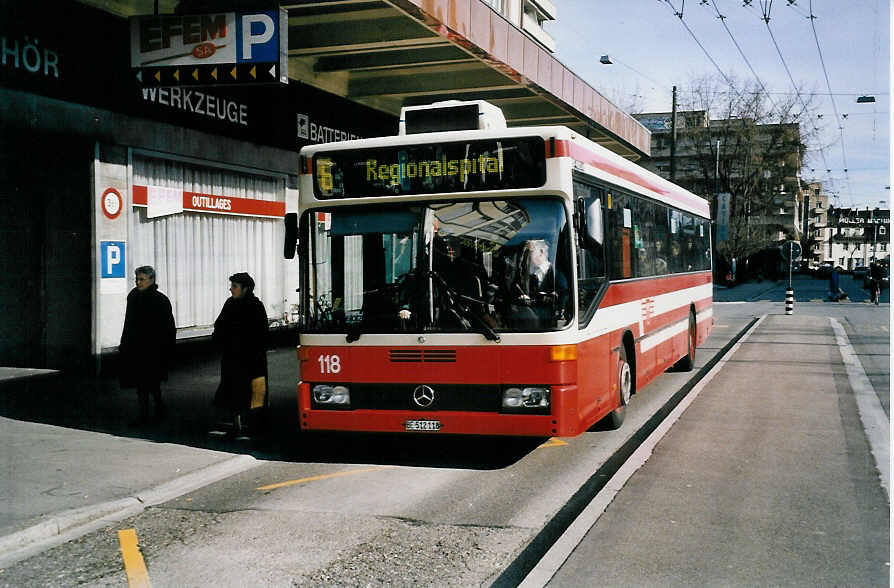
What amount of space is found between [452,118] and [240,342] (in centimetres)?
320

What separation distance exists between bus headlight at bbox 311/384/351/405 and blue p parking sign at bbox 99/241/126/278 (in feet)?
21.8

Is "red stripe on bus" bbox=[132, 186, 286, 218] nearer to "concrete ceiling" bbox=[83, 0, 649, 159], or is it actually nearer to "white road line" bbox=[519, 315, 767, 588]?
"concrete ceiling" bbox=[83, 0, 649, 159]

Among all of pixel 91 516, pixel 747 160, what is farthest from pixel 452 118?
pixel 747 160

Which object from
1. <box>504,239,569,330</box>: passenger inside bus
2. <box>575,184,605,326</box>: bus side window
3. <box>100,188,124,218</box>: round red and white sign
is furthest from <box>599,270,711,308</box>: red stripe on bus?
<box>100,188,124,218</box>: round red and white sign

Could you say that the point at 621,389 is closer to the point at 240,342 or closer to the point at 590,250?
the point at 590,250

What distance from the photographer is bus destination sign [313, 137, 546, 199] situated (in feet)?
25.3

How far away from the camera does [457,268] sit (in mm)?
7621

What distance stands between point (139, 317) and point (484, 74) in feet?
33.5

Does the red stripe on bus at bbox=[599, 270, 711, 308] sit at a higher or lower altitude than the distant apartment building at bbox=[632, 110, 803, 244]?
lower

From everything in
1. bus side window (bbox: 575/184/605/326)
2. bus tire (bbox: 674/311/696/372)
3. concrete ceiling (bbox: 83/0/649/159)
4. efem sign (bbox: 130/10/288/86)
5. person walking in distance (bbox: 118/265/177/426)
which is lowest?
bus tire (bbox: 674/311/696/372)

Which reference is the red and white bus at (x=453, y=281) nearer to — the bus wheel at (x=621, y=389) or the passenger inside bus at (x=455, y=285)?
the passenger inside bus at (x=455, y=285)

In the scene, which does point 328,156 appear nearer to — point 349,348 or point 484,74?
point 349,348

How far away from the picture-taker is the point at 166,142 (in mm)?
14539

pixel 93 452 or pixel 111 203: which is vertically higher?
pixel 111 203
